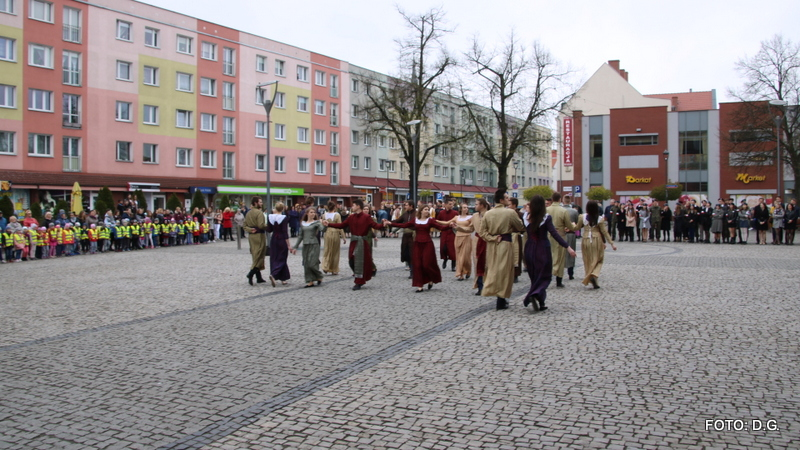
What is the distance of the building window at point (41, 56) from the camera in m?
39.1

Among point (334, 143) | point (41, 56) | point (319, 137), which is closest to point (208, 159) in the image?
point (319, 137)

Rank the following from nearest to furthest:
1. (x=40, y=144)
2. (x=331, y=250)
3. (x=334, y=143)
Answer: (x=331, y=250) → (x=40, y=144) → (x=334, y=143)

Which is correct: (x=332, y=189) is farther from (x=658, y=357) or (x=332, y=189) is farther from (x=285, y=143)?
(x=658, y=357)

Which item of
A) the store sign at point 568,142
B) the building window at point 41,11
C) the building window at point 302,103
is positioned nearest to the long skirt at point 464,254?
the building window at point 41,11

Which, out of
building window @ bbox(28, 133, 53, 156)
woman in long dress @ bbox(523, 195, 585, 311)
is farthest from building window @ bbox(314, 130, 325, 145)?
woman in long dress @ bbox(523, 195, 585, 311)

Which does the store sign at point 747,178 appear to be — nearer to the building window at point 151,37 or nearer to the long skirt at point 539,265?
the building window at point 151,37

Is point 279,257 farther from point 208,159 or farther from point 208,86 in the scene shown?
point 208,86

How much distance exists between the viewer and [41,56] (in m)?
39.6

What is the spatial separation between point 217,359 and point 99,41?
138ft

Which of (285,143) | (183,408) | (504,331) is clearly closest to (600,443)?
(183,408)

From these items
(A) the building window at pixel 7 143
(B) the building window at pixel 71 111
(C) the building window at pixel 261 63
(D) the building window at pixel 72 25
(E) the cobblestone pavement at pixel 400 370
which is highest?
(C) the building window at pixel 261 63

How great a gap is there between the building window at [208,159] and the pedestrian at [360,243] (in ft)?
129

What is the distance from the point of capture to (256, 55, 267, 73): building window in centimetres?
5500

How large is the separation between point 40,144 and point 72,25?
796cm
